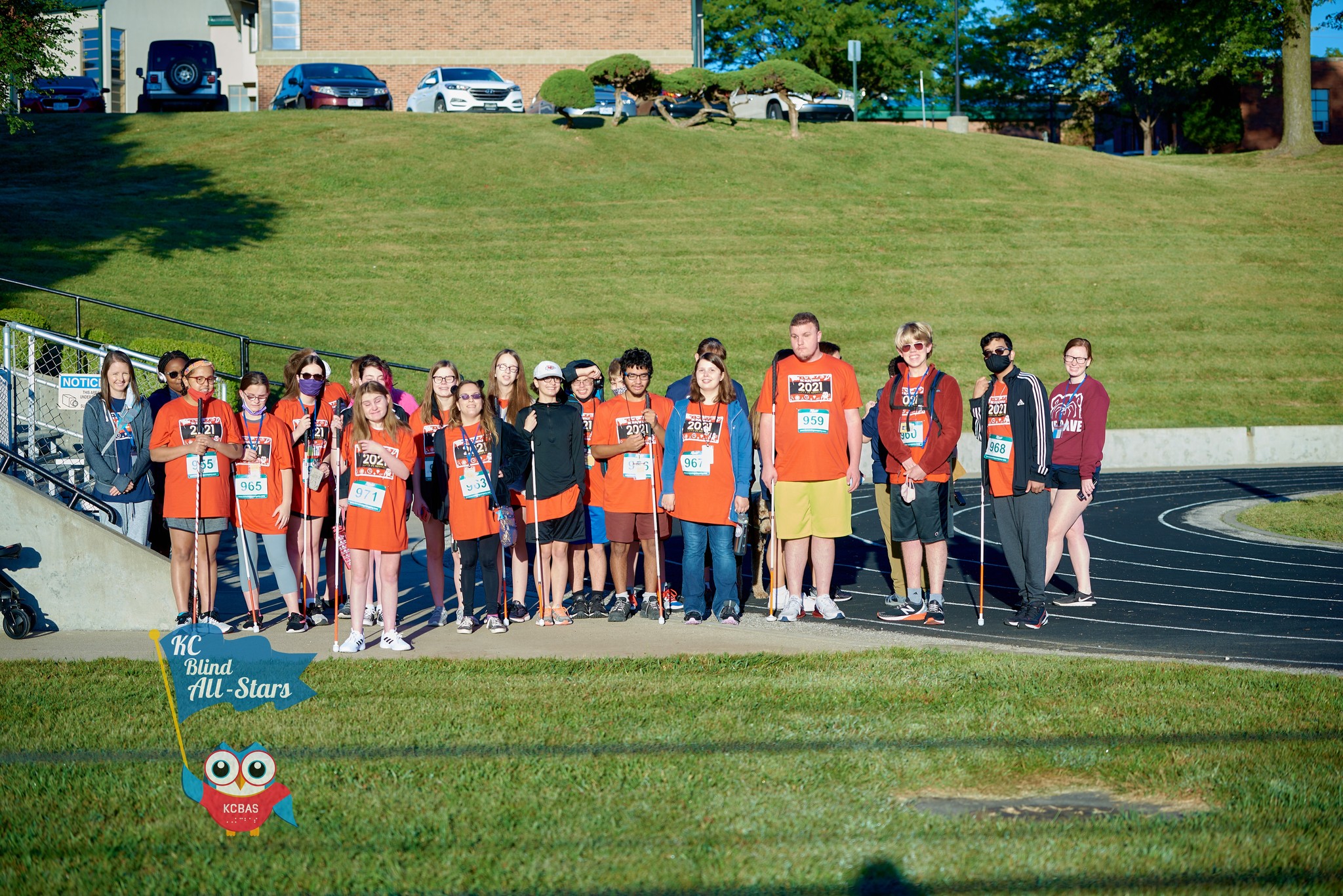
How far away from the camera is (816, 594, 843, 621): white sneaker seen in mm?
9484

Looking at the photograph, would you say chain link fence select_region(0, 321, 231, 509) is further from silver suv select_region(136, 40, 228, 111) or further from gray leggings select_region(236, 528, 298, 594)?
silver suv select_region(136, 40, 228, 111)

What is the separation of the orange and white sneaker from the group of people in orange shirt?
0.06 feet

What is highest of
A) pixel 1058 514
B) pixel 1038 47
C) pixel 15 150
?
pixel 1038 47

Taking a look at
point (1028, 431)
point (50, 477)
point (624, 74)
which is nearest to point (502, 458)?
point (50, 477)

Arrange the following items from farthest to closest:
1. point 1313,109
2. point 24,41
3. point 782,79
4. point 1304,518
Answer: point 1313,109 < point 782,79 < point 24,41 < point 1304,518

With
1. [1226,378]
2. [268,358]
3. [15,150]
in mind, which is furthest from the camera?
[15,150]

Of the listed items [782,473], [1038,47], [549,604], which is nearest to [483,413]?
[549,604]

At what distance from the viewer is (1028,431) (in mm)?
9336

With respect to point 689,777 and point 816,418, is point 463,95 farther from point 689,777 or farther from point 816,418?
point 689,777

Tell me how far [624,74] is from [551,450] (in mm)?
30192

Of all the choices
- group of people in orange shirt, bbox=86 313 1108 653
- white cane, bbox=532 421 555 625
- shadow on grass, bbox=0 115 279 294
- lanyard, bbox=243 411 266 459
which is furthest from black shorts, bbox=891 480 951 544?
shadow on grass, bbox=0 115 279 294

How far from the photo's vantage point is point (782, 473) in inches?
371

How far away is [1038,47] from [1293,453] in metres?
38.5

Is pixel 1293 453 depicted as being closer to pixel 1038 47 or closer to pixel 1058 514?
pixel 1058 514
